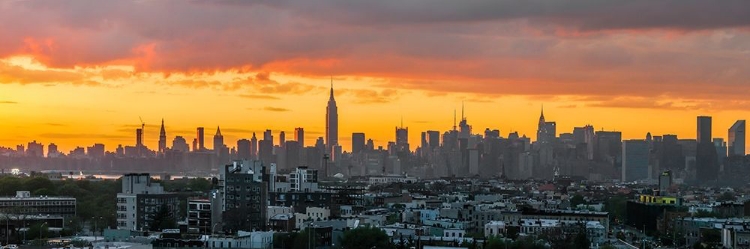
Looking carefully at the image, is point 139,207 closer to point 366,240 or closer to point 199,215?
point 199,215

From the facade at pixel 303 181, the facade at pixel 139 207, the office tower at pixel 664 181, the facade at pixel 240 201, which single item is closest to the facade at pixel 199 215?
the facade at pixel 240 201

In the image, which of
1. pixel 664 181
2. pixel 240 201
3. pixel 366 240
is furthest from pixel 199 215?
pixel 664 181

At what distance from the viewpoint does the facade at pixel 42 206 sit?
9956 cm

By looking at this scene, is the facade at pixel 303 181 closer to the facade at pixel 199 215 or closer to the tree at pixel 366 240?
the facade at pixel 199 215

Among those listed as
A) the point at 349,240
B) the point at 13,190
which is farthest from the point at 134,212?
the point at 13,190

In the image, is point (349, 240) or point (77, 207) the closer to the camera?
point (349, 240)

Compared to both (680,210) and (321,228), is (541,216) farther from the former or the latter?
(321,228)

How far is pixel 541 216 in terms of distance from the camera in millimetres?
94625

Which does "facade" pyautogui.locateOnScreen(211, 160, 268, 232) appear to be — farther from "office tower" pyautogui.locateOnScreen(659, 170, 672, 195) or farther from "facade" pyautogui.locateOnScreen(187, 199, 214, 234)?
"office tower" pyautogui.locateOnScreen(659, 170, 672, 195)

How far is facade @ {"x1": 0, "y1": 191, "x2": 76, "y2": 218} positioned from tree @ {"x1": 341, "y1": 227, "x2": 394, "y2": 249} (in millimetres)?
34598

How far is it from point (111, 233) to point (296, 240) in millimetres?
8242

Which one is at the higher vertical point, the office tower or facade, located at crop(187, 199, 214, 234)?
facade, located at crop(187, 199, 214, 234)

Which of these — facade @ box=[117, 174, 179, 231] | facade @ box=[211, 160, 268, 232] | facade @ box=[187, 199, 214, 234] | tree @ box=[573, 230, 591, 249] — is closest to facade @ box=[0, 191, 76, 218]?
facade @ box=[117, 174, 179, 231]

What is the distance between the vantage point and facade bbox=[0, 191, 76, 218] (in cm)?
9956
